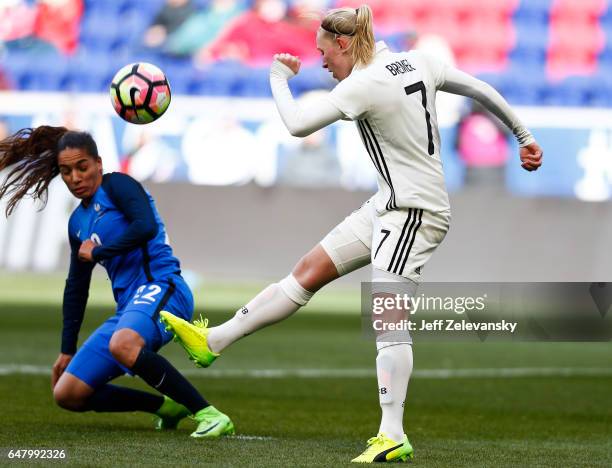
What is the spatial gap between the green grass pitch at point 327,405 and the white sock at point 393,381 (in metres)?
0.21

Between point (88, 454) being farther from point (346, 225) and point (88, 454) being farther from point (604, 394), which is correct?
point (604, 394)

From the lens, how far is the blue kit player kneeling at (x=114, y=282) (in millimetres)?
5945

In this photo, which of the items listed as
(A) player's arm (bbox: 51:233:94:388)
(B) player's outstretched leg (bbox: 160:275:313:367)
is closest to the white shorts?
(B) player's outstretched leg (bbox: 160:275:313:367)

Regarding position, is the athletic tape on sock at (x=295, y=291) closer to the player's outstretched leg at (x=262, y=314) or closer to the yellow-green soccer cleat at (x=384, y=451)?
the player's outstretched leg at (x=262, y=314)

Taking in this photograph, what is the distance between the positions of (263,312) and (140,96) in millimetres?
1506

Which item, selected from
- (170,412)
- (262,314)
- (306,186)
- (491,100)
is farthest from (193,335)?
(306,186)

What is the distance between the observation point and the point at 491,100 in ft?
18.8

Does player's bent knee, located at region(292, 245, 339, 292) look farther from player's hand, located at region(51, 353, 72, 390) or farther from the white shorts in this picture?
player's hand, located at region(51, 353, 72, 390)

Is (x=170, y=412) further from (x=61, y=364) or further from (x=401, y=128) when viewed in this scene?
(x=401, y=128)

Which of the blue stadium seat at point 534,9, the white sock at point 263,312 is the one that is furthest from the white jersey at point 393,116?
the blue stadium seat at point 534,9

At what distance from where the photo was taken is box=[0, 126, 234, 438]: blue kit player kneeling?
595 centimetres

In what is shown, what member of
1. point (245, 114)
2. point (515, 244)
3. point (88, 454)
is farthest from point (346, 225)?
point (245, 114)

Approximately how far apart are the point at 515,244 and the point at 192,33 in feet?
21.8

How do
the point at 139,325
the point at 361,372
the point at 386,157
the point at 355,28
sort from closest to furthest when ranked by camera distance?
the point at 355,28 → the point at 386,157 → the point at 139,325 → the point at 361,372
